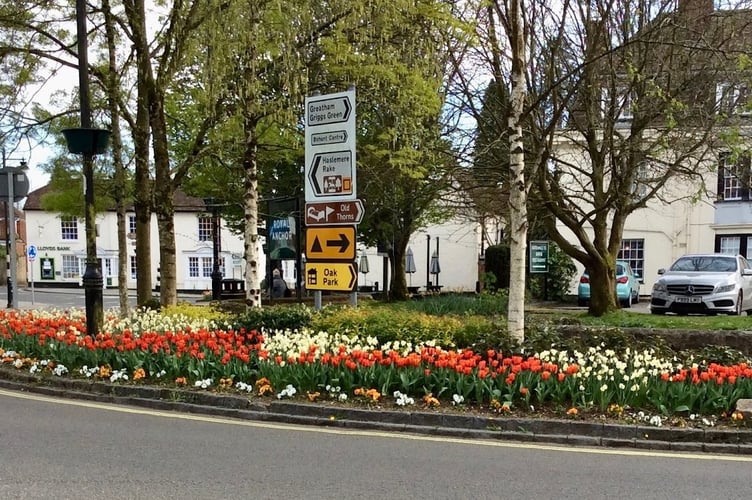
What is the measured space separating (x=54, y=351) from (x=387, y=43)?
732 centimetres

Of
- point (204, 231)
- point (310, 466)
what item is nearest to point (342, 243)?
point (310, 466)

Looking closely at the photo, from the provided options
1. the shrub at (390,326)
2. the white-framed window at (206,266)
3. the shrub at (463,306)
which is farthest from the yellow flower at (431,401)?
the white-framed window at (206,266)

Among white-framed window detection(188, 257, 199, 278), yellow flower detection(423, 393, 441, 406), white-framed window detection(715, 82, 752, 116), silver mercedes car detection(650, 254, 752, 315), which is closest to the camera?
yellow flower detection(423, 393, 441, 406)

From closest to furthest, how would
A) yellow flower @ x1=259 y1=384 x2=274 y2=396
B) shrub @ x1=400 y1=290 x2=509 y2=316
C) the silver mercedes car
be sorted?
yellow flower @ x1=259 y1=384 x2=274 y2=396 → shrub @ x1=400 y1=290 x2=509 y2=316 → the silver mercedes car

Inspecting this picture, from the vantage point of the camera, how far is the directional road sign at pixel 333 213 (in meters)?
9.40

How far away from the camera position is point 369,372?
723 centimetres

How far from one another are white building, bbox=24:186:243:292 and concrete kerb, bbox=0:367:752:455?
38.7 metres

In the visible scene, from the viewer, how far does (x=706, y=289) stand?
1477 cm

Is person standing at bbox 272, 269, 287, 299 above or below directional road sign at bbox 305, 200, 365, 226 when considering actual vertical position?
below

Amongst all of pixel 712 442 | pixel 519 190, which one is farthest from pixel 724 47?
pixel 712 442

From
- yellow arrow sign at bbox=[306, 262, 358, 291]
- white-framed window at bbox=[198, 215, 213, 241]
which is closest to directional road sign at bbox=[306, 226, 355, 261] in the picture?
yellow arrow sign at bbox=[306, 262, 358, 291]

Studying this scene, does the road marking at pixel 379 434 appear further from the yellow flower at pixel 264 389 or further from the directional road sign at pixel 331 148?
the directional road sign at pixel 331 148

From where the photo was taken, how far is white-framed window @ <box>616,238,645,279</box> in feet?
87.7

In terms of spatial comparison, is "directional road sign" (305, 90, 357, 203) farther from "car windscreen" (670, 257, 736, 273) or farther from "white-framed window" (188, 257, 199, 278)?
"white-framed window" (188, 257, 199, 278)
